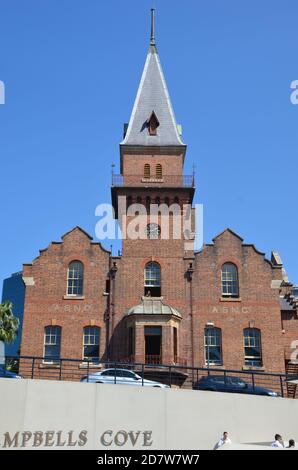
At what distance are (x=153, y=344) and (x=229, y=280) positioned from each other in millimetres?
6306

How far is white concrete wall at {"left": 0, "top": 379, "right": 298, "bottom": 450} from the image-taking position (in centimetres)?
1933

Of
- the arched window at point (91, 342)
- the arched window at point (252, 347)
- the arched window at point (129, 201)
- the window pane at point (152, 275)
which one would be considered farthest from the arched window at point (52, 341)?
the arched window at point (252, 347)

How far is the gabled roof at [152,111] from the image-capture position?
42.0m

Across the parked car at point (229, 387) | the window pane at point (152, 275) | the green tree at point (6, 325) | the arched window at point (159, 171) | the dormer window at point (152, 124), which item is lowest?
the parked car at point (229, 387)

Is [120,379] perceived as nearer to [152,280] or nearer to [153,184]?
[152,280]

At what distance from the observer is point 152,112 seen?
43344 mm

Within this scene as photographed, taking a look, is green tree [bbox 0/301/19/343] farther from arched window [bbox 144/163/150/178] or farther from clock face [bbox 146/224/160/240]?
arched window [bbox 144/163/150/178]

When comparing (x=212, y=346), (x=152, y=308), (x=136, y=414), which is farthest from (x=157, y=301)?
(x=136, y=414)

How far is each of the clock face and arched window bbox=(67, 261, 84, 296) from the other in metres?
4.95

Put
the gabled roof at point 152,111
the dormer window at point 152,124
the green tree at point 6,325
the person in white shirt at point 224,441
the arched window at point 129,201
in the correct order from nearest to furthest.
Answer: the person in white shirt at point 224,441
the arched window at point 129,201
the green tree at point 6,325
the gabled roof at point 152,111
the dormer window at point 152,124

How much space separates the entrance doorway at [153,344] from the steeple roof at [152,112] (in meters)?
14.5

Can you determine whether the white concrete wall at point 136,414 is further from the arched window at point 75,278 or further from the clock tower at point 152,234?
the arched window at point 75,278

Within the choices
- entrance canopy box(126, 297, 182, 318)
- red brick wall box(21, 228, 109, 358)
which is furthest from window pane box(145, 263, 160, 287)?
red brick wall box(21, 228, 109, 358)
